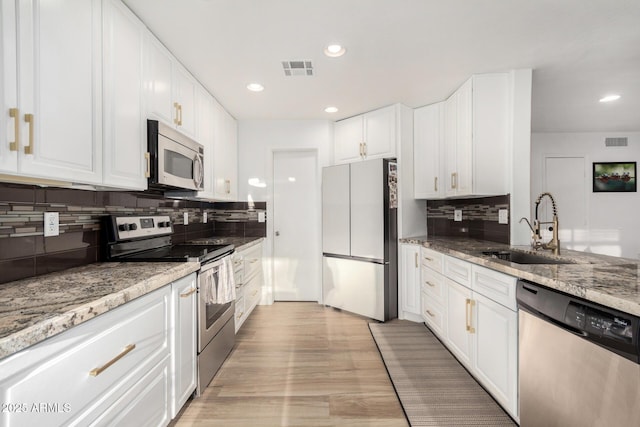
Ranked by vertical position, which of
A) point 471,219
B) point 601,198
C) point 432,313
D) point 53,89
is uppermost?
point 53,89

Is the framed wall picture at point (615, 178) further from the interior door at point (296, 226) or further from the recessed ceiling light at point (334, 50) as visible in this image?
the recessed ceiling light at point (334, 50)

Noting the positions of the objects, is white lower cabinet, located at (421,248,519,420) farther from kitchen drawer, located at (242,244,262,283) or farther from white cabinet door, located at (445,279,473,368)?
kitchen drawer, located at (242,244,262,283)

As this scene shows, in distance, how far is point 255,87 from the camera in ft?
8.98

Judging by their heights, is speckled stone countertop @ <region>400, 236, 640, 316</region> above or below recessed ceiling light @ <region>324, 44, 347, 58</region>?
below

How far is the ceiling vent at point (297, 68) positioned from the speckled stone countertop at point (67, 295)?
173 centimetres

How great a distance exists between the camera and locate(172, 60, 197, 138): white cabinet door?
2.19 m

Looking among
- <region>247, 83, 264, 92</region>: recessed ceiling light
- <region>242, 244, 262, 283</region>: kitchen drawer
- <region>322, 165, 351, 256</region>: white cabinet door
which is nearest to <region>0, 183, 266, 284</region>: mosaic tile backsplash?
<region>242, 244, 262, 283</region>: kitchen drawer

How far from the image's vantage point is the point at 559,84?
2.73m

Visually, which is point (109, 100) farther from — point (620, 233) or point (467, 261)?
point (620, 233)

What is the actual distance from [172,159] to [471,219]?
2903 mm

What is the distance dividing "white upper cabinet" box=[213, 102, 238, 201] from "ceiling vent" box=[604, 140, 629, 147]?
5658 mm

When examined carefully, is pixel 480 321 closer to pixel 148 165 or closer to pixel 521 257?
pixel 521 257

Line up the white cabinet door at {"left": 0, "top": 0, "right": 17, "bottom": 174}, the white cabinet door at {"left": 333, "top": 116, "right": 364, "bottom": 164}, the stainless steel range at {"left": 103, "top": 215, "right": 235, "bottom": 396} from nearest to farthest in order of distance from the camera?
the white cabinet door at {"left": 0, "top": 0, "right": 17, "bottom": 174} < the stainless steel range at {"left": 103, "top": 215, "right": 235, "bottom": 396} < the white cabinet door at {"left": 333, "top": 116, "right": 364, "bottom": 164}

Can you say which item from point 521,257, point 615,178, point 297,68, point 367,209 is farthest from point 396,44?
point 615,178
